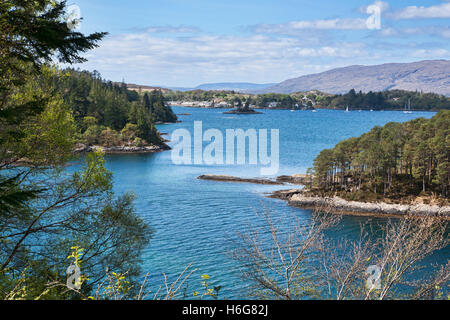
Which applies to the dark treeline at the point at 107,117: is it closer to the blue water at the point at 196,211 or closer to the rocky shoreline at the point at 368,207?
the blue water at the point at 196,211

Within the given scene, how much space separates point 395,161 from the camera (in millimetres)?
42438

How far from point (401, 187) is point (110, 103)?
61323 mm

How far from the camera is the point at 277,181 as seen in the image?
4984 centimetres

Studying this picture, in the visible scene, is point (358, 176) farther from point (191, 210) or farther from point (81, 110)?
point (81, 110)

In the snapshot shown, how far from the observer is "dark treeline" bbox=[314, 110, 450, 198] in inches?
1599

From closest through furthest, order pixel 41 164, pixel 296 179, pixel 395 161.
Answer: pixel 41 164 → pixel 395 161 → pixel 296 179

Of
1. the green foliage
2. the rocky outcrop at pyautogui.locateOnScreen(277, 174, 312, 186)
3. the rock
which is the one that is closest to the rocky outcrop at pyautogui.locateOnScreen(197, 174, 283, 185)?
the rocky outcrop at pyautogui.locateOnScreen(277, 174, 312, 186)

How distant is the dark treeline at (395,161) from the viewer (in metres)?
40.6

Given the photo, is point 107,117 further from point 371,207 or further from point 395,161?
point 371,207

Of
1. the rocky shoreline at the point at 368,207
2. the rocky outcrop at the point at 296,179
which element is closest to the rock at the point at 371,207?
the rocky shoreline at the point at 368,207

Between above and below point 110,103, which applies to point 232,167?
below

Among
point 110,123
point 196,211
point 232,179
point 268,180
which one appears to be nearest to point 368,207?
point 268,180
